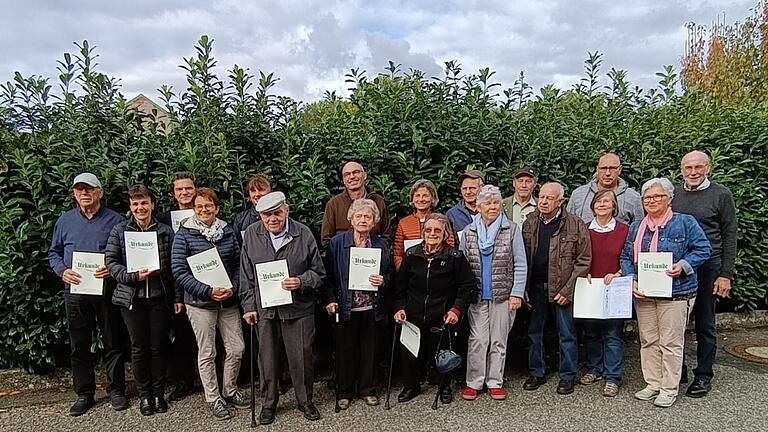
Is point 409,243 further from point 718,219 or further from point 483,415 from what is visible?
point 718,219

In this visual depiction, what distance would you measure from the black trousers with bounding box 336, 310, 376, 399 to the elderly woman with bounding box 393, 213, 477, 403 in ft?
0.98

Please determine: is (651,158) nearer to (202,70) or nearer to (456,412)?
(456,412)

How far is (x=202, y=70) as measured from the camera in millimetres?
5703

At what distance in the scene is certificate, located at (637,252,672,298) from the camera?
471cm

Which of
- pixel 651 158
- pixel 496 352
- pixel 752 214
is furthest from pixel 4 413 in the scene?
pixel 752 214

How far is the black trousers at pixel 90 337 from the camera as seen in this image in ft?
15.9

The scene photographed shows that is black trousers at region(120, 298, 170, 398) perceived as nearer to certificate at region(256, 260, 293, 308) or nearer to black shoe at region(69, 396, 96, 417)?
black shoe at region(69, 396, 96, 417)

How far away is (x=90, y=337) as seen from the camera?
4.97 meters

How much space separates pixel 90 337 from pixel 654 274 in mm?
4711

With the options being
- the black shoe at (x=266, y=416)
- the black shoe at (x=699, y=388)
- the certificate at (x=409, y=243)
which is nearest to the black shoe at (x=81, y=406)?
the black shoe at (x=266, y=416)

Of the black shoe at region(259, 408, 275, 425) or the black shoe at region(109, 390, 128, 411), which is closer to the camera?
the black shoe at region(259, 408, 275, 425)

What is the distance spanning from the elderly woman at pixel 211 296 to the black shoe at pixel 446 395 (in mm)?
1674

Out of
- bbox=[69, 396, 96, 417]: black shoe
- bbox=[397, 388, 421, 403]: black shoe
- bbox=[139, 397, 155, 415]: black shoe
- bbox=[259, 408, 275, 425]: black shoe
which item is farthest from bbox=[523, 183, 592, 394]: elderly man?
bbox=[69, 396, 96, 417]: black shoe

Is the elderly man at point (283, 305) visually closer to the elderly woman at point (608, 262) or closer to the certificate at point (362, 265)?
the certificate at point (362, 265)
